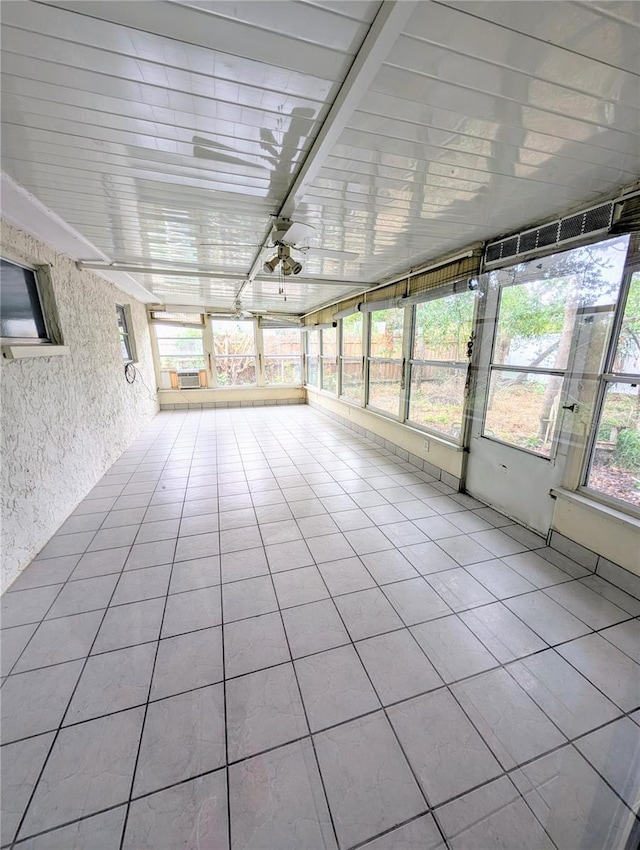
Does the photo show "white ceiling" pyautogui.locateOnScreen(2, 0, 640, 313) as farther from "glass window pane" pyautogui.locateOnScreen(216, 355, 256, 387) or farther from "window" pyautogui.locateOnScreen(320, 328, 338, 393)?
"glass window pane" pyautogui.locateOnScreen(216, 355, 256, 387)

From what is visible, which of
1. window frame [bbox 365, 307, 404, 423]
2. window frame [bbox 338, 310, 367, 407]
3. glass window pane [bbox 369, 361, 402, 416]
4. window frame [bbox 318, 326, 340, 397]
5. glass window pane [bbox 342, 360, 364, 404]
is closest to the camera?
window frame [bbox 365, 307, 404, 423]

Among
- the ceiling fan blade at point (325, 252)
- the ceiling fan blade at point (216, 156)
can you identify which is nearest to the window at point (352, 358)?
the ceiling fan blade at point (325, 252)

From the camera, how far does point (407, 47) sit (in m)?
0.94

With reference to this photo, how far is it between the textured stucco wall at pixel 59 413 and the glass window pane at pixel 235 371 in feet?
9.21

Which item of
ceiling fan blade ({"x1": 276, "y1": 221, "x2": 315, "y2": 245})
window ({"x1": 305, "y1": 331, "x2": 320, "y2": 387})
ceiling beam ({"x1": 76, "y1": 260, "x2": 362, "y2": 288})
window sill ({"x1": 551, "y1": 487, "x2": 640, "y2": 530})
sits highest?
ceiling beam ({"x1": 76, "y1": 260, "x2": 362, "y2": 288})

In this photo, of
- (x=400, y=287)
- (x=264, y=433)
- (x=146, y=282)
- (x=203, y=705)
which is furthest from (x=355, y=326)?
(x=203, y=705)

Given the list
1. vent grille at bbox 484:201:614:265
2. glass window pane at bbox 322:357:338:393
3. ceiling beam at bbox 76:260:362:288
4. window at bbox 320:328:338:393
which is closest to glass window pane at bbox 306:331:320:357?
window at bbox 320:328:338:393

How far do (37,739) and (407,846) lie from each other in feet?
4.32

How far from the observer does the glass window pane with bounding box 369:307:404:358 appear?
396 centimetres

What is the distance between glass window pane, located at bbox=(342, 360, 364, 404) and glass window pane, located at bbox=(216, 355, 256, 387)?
2.65 metres

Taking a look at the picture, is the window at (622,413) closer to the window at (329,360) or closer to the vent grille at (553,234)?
the vent grille at (553,234)

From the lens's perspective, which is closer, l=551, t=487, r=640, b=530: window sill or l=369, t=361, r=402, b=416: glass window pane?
l=551, t=487, r=640, b=530: window sill

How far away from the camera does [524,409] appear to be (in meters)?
2.46

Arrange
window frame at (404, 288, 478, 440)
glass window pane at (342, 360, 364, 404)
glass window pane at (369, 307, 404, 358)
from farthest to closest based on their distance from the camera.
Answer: glass window pane at (342, 360, 364, 404)
glass window pane at (369, 307, 404, 358)
window frame at (404, 288, 478, 440)
